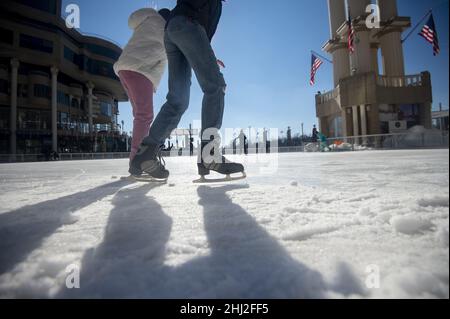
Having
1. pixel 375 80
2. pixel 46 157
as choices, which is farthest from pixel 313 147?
pixel 46 157

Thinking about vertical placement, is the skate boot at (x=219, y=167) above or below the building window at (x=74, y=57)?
below

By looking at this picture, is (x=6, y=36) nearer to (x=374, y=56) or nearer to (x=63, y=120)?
(x=63, y=120)

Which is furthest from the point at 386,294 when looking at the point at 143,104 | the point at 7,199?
the point at 143,104

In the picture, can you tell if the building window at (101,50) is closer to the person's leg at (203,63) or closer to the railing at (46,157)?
the railing at (46,157)

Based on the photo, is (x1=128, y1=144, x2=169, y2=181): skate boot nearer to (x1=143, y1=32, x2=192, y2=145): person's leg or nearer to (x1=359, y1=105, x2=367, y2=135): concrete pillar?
(x1=143, y1=32, x2=192, y2=145): person's leg

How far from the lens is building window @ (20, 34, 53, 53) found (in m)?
24.9

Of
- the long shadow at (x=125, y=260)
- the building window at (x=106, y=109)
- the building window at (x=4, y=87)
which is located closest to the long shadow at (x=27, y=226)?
the long shadow at (x=125, y=260)

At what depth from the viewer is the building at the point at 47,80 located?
24.4 m

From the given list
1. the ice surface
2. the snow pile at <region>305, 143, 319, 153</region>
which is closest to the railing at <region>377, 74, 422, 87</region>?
the snow pile at <region>305, 143, 319, 153</region>

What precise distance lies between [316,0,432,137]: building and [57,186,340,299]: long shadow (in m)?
18.7

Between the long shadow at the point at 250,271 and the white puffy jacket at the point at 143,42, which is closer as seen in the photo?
the long shadow at the point at 250,271

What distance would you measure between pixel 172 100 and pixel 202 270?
1778 mm

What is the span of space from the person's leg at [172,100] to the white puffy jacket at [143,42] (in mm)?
482
